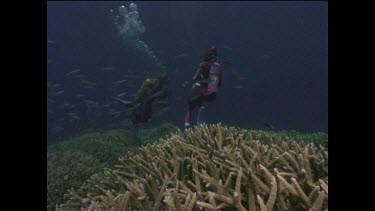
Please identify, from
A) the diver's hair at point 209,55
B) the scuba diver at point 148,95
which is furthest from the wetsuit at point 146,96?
the diver's hair at point 209,55

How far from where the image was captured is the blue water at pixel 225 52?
39.6m

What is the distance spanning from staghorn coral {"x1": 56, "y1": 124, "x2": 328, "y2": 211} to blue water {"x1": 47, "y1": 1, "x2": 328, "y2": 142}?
2439 centimetres

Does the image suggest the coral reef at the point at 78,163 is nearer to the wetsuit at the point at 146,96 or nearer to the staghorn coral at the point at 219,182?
the wetsuit at the point at 146,96

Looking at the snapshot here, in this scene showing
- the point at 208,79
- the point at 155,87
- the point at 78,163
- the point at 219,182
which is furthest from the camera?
the point at 155,87

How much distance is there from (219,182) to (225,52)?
4854 cm

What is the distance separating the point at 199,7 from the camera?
61.5 metres

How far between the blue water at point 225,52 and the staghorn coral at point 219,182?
80.0ft

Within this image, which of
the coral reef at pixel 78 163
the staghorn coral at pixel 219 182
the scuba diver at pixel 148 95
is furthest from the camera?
the scuba diver at pixel 148 95

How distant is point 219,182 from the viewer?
315 cm

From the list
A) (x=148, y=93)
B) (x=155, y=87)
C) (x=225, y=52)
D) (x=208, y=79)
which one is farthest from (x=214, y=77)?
(x=225, y=52)

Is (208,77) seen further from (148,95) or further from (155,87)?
(148,95)

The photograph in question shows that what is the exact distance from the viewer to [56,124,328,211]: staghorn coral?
2902 mm
